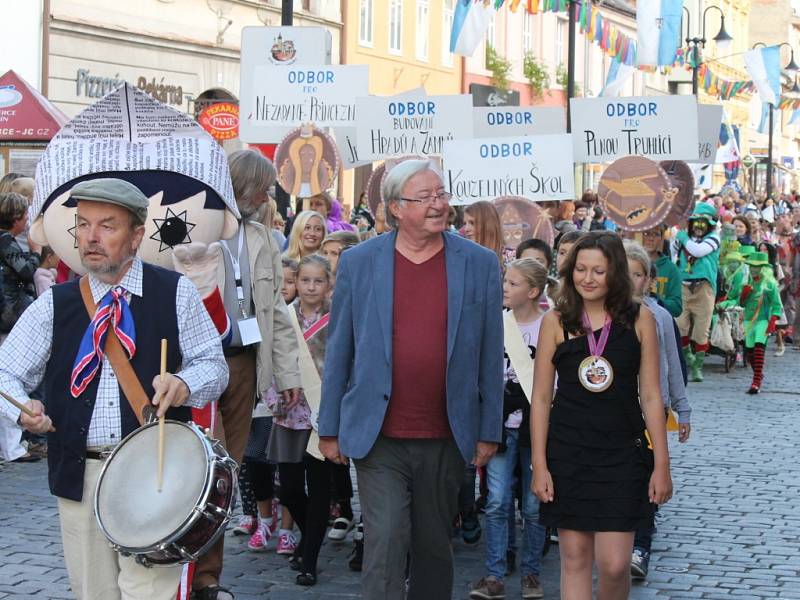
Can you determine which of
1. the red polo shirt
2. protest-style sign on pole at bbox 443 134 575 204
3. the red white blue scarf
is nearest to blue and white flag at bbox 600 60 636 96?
protest-style sign on pole at bbox 443 134 575 204

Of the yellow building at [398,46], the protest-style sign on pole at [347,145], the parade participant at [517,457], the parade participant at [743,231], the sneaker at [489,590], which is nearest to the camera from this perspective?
the sneaker at [489,590]

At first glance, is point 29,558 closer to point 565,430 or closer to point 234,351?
point 234,351

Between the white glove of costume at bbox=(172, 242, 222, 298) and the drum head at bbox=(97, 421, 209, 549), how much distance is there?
5.52ft

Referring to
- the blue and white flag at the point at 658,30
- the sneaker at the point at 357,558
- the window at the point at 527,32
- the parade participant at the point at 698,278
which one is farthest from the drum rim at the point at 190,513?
the window at the point at 527,32

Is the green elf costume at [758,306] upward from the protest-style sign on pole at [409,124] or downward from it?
downward

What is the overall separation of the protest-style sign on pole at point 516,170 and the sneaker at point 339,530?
11.7 feet

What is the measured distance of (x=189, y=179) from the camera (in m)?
6.15

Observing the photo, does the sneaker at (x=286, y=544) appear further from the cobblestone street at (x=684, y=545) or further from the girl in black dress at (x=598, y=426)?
the girl in black dress at (x=598, y=426)

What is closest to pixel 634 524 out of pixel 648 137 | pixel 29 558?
pixel 29 558

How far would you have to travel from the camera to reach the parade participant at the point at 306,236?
32.2ft

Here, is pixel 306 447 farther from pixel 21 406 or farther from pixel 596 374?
pixel 21 406

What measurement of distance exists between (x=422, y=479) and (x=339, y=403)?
0.42 m

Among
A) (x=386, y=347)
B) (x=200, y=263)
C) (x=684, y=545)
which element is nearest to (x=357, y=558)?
(x=684, y=545)

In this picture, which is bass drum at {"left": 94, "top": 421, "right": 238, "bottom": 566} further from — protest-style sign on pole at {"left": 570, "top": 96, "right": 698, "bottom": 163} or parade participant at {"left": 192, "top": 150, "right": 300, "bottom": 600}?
protest-style sign on pole at {"left": 570, "top": 96, "right": 698, "bottom": 163}
